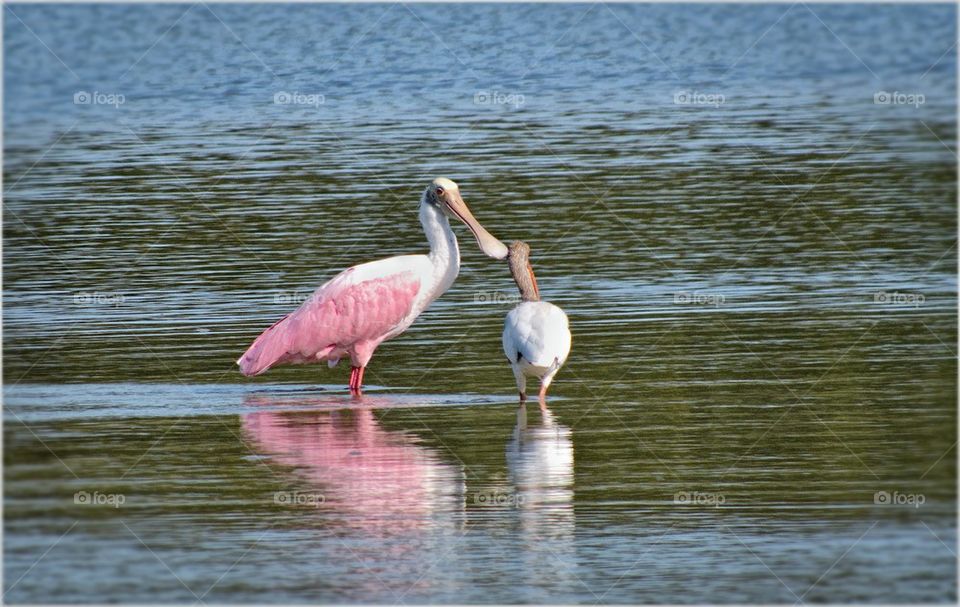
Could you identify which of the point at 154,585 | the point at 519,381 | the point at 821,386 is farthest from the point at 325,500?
the point at 821,386

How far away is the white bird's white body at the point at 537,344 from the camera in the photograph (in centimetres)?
1187

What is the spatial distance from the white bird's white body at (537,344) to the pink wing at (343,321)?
3.94ft

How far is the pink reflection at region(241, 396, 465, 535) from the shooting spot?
31.3ft

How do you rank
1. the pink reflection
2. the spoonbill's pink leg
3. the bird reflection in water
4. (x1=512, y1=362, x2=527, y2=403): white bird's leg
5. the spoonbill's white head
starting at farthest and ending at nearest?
the spoonbill's white head → the spoonbill's pink leg → (x1=512, y1=362, x2=527, y2=403): white bird's leg → the pink reflection → the bird reflection in water

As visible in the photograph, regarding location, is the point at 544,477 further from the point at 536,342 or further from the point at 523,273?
the point at 523,273

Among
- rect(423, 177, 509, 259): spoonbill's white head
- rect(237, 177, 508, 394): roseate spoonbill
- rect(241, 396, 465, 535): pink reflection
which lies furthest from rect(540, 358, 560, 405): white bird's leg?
rect(423, 177, 509, 259): spoonbill's white head

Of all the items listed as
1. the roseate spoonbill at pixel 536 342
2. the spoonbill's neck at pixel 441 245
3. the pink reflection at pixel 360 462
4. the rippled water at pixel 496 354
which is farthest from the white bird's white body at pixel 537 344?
the spoonbill's neck at pixel 441 245

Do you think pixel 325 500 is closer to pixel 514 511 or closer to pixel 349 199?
pixel 514 511

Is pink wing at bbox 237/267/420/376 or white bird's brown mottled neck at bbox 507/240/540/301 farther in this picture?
white bird's brown mottled neck at bbox 507/240/540/301

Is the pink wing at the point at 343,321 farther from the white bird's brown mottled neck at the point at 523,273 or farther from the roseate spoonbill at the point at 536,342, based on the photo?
the roseate spoonbill at the point at 536,342

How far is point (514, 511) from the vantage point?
9.43 meters

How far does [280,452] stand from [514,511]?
197 centimetres

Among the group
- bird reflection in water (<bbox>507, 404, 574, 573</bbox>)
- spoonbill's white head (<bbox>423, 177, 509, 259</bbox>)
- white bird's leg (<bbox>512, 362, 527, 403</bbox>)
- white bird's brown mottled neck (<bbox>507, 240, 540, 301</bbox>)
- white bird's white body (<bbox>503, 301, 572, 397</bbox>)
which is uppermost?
spoonbill's white head (<bbox>423, 177, 509, 259</bbox>)

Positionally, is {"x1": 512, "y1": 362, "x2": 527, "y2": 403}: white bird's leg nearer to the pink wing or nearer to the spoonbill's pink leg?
the spoonbill's pink leg
